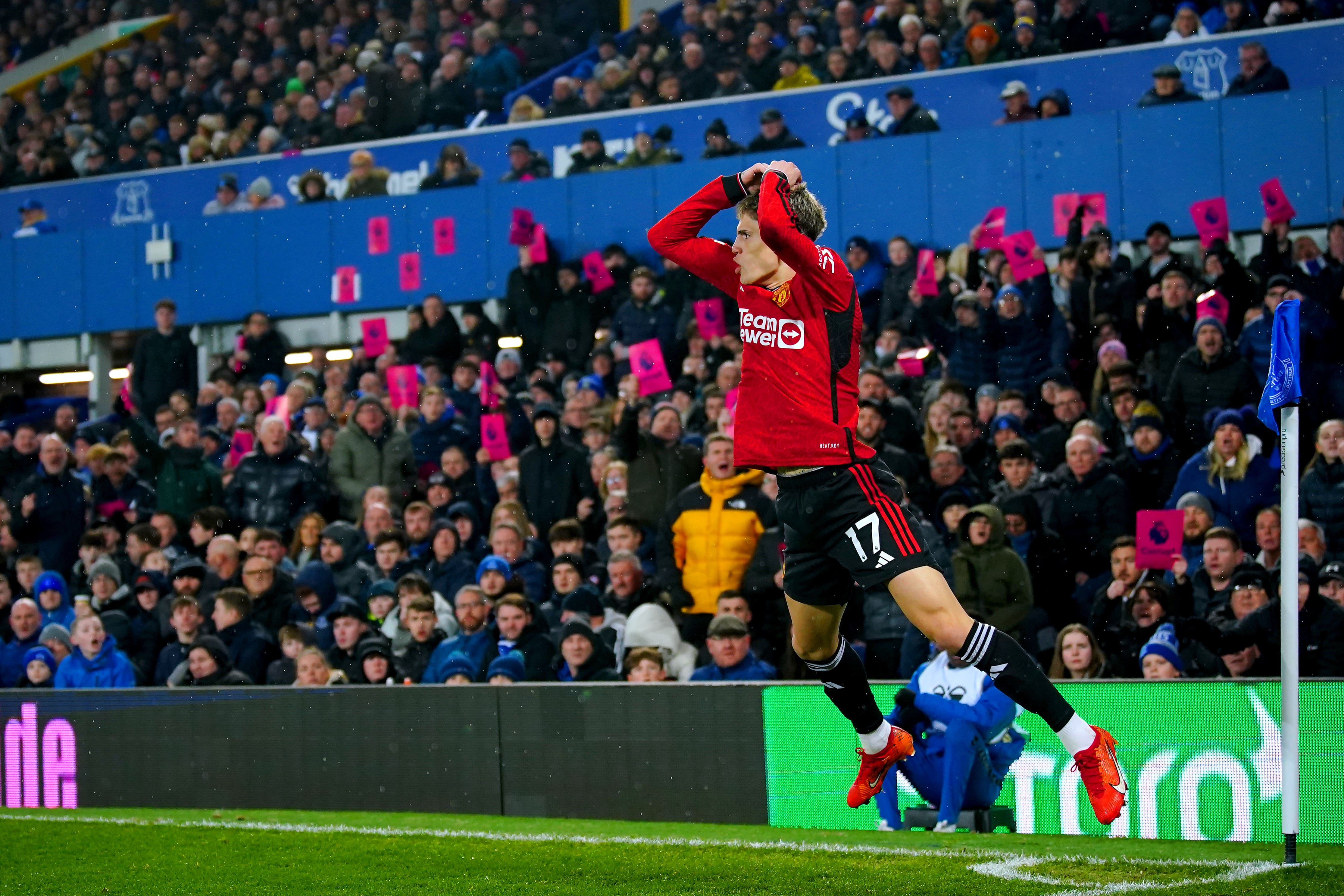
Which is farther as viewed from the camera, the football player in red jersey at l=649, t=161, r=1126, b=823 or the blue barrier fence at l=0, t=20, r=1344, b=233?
the blue barrier fence at l=0, t=20, r=1344, b=233

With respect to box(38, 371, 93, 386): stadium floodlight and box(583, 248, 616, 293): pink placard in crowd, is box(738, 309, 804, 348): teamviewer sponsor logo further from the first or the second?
box(38, 371, 93, 386): stadium floodlight

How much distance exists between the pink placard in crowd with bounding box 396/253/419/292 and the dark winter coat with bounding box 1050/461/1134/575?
8369 mm

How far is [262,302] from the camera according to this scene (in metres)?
17.2

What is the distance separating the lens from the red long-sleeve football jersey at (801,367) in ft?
17.5

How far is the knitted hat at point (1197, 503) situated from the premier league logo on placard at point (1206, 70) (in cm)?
516

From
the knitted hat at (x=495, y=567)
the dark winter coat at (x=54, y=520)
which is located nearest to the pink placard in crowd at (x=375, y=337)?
the dark winter coat at (x=54, y=520)

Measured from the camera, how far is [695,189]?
1488 cm

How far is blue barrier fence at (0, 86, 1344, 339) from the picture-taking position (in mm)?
12922

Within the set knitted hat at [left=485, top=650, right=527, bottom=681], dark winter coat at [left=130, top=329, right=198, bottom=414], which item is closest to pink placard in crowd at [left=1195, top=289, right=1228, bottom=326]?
knitted hat at [left=485, top=650, right=527, bottom=681]

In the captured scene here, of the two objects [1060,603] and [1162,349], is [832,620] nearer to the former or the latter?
[1060,603]

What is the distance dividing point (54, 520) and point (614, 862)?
8.66 metres

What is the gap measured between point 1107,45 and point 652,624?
7199 millimetres

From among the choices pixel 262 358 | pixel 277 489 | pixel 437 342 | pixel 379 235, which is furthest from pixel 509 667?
pixel 379 235

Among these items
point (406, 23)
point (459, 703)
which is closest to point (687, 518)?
point (459, 703)
